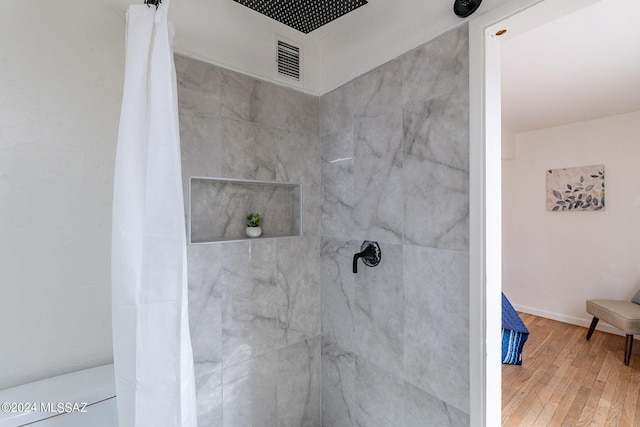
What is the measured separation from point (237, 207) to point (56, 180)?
66 centimetres

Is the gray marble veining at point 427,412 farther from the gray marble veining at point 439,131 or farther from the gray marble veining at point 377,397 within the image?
the gray marble veining at point 439,131

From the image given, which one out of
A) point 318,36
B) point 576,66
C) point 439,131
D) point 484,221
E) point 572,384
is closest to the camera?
point 484,221

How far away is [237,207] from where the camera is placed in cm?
140

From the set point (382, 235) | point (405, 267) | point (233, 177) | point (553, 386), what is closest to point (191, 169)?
point (233, 177)

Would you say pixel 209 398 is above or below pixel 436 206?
below

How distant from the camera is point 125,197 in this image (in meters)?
0.75

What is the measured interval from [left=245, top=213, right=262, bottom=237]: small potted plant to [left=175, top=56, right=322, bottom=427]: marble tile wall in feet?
0.14

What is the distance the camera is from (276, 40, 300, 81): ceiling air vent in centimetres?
148

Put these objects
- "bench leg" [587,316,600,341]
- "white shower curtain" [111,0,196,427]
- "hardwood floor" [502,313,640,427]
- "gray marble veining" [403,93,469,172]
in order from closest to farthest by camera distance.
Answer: "white shower curtain" [111,0,196,427] < "gray marble veining" [403,93,469,172] < "hardwood floor" [502,313,640,427] < "bench leg" [587,316,600,341]

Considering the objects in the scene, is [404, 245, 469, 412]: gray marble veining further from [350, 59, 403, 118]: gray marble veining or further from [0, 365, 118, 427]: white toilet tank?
[0, 365, 118, 427]: white toilet tank

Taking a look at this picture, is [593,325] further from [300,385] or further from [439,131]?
[439,131]

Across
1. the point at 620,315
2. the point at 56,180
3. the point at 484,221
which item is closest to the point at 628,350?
the point at 620,315

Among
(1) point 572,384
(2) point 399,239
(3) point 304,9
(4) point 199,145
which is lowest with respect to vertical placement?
(1) point 572,384

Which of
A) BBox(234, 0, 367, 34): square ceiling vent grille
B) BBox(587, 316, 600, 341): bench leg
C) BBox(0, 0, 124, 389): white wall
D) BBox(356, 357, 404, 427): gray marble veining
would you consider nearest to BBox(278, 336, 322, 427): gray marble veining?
BBox(356, 357, 404, 427): gray marble veining
